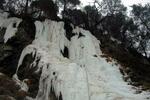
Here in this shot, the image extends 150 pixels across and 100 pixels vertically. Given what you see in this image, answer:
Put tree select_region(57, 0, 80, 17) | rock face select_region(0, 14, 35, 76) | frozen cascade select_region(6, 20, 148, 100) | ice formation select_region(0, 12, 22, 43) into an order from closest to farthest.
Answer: frozen cascade select_region(6, 20, 148, 100)
rock face select_region(0, 14, 35, 76)
ice formation select_region(0, 12, 22, 43)
tree select_region(57, 0, 80, 17)

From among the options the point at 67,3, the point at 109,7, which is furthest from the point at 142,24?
the point at 67,3

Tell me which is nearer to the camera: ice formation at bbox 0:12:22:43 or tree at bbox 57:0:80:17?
ice formation at bbox 0:12:22:43

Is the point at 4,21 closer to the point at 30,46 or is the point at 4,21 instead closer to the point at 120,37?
the point at 30,46

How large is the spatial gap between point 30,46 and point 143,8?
66.0 feet

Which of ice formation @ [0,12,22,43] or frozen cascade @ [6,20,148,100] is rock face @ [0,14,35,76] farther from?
frozen cascade @ [6,20,148,100]

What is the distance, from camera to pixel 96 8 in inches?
1409

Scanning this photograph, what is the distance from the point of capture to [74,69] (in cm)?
1739

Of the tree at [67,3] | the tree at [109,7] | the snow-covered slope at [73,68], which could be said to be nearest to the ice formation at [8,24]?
the snow-covered slope at [73,68]

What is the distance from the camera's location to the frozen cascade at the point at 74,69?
15.6 m

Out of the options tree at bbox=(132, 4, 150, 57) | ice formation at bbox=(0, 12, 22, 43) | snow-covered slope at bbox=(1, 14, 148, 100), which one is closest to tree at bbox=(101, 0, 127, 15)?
tree at bbox=(132, 4, 150, 57)

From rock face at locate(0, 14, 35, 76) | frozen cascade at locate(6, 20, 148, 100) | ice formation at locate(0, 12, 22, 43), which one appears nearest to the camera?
frozen cascade at locate(6, 20, 148, 100)

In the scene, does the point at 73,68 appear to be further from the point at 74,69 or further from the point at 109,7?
the point at 109,7

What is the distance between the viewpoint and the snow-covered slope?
15586 millimetres

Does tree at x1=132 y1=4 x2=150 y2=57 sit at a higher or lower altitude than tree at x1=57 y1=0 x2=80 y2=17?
lower
